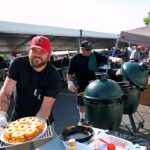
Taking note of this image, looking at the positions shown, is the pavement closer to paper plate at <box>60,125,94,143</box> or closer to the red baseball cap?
the red baseball cap

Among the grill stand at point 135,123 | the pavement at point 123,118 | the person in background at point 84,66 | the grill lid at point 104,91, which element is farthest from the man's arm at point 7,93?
the grill stand at point 135,123

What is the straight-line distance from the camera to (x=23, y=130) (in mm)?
2062

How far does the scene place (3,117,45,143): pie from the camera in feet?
6.48

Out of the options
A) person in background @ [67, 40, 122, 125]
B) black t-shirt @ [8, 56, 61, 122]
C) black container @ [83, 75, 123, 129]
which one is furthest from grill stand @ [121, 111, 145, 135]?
black t-shirt @ [8, 56, 61, 122]

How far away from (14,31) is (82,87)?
431 cm

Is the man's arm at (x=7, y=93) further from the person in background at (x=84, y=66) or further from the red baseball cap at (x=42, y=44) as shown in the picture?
the person in background at (x=84, y=66)

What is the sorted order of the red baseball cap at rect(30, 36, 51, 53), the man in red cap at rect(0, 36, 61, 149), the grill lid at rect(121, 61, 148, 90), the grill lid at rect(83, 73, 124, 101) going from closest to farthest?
the red baseball cap at rect(30, 36, 51, 53) → the man in red cap at rect(0, 36, 61, 149) → the grill lid at rect(83, 73, 124, 101) → the grill lid at rect(121, 61, 148, 90)

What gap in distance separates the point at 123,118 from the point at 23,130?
483 centimetres

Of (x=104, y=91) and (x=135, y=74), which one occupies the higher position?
(x=135, y=74)

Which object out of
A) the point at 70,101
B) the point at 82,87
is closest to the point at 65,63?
the point at 70,101

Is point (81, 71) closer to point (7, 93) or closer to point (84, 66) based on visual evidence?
point (84, 66)

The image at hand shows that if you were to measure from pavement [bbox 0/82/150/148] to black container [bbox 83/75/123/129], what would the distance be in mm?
1014

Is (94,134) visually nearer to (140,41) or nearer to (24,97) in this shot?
(24,97)

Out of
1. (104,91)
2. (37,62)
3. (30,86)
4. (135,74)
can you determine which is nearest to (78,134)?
(37,62)
